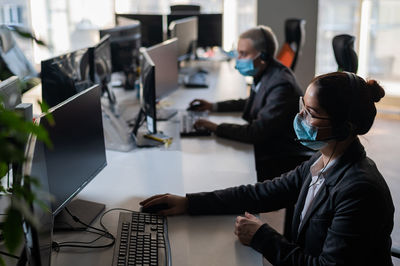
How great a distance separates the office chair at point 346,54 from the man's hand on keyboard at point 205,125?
0.84m

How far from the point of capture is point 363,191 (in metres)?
1.46

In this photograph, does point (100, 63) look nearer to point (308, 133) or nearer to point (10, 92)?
point (10, 92)

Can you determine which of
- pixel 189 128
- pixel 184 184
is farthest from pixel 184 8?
pixel 184 184

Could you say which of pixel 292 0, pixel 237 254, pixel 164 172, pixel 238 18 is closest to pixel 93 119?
pixel 164 172

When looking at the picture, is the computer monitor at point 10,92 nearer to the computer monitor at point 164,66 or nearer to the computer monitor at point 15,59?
the computer monitor at point 15,59

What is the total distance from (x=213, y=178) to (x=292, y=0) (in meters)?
4.16

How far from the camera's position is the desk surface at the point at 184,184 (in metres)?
1.58

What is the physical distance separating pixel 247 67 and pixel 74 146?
1.64 metres

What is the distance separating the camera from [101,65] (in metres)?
3.08

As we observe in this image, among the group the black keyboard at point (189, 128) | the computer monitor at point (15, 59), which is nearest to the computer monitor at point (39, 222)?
the black keyboard at point (189, 128)

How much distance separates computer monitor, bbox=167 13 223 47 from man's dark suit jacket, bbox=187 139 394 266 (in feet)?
12.0

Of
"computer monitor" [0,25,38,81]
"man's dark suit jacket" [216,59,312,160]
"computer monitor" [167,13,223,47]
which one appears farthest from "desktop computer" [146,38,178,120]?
"computer monitor" [167,13,223,47]

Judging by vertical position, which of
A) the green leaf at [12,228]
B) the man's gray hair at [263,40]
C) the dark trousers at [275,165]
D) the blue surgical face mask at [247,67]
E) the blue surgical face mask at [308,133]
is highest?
the man's gray hair at [263,40]

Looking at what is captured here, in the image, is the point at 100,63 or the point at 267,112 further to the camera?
the point at 100,63
